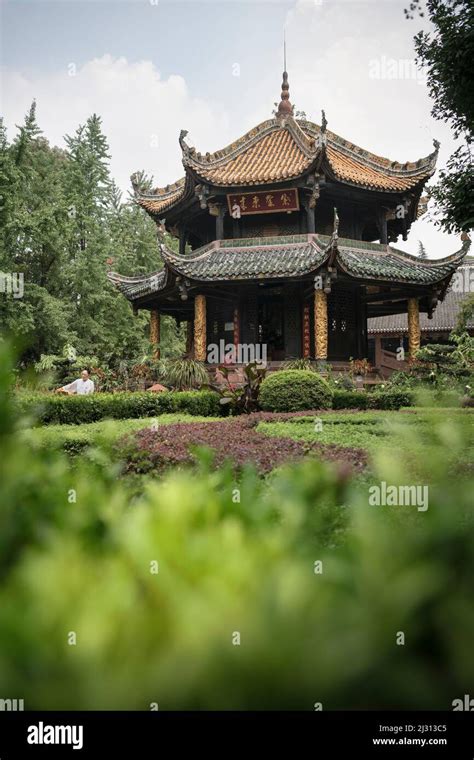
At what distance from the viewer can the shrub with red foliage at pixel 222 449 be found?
454 centimetres

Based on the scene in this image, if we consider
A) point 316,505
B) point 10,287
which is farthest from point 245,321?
point 316,505

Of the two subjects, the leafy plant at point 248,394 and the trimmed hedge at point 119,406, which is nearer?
the trimmed hedge at point 119,406

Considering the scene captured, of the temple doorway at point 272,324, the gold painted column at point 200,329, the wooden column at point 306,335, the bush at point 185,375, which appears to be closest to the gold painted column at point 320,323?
the wooden column at point 306,335

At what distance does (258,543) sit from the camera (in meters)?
0.94

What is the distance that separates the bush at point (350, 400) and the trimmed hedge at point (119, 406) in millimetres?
2586

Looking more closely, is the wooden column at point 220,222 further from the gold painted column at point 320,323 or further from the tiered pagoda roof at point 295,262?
the gold painted column at point 320,323

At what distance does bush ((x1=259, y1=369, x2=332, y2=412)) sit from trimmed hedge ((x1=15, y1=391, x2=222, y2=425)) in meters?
1.28

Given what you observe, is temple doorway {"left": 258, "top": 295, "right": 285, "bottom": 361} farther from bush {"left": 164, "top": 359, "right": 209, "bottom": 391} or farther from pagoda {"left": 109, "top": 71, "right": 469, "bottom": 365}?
bush {"left": 164, "top": 359, "right": 209, "bottom": 391}

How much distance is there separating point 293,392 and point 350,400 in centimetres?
180

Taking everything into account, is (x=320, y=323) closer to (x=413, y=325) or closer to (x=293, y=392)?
(x=413, y=325)

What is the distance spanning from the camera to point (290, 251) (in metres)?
15.9

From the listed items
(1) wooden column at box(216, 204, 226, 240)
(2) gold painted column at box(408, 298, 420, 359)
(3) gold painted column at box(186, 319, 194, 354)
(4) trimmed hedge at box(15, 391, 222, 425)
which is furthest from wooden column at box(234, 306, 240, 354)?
(2) gold painted column at box(408, 298, 420, 359)

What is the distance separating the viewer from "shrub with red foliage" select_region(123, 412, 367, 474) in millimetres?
4539

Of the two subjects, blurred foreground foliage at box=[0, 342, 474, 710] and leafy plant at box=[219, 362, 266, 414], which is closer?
blurred foreground foliage at box=[0, 342, 474, 710]
